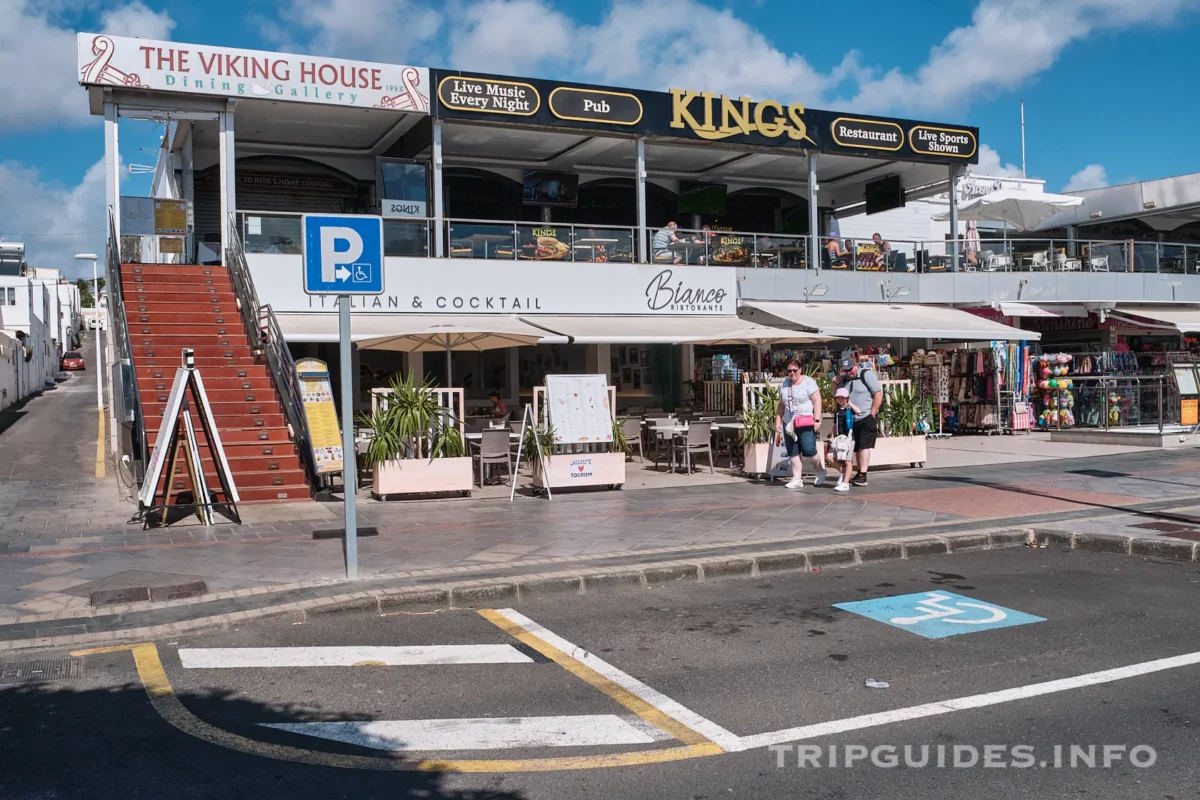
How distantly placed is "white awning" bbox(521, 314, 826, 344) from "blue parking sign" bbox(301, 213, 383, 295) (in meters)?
8.33

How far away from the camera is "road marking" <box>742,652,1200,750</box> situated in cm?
467

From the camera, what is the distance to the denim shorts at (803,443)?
13320mm

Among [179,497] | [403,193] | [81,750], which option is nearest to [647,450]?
[403,193]

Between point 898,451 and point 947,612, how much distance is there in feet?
30.0

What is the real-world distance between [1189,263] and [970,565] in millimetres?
22374

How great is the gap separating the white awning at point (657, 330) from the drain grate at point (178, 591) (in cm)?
896

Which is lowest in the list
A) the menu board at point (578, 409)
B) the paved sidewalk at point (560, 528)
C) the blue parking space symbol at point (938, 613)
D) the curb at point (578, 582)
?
the blue parking space symbol at point (938, 613)

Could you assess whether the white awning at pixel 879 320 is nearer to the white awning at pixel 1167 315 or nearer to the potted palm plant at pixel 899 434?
the potted palm plant at pixel 899 434

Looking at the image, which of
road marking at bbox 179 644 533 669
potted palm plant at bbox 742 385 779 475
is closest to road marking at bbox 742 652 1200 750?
road marking at bbox 179 644 533 669

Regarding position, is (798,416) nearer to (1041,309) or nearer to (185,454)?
(185,454)

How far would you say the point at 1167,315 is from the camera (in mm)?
24984

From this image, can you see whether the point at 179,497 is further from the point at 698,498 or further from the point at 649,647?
the point at 649,647

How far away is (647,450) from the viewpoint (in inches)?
748

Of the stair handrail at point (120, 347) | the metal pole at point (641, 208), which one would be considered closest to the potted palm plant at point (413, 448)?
the stair handrail at point (120, 347)
